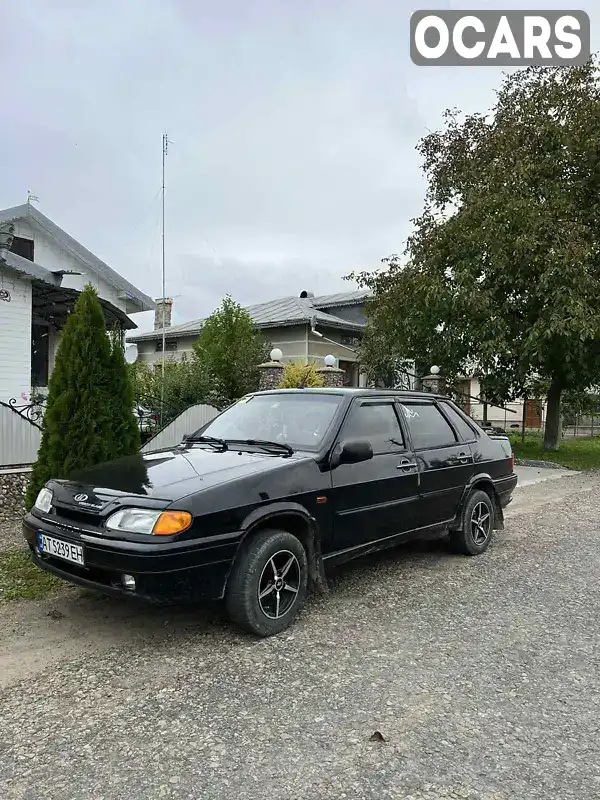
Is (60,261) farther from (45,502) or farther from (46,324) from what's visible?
(45,502)

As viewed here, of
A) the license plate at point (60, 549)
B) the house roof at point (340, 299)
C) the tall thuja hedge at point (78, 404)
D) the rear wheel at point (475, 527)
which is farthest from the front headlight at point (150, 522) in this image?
the house roof at point (340, 299)

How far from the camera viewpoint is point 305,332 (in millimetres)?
24734

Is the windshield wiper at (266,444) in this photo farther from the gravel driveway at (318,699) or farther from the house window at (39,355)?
the house window at (39,355)

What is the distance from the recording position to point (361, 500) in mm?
4738

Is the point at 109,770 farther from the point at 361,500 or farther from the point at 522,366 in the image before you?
the point at 522,366

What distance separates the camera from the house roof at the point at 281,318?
24516mm

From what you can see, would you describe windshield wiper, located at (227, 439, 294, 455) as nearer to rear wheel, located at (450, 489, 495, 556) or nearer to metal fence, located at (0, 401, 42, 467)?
rear wheel, located at (450, 489, 495, 556)

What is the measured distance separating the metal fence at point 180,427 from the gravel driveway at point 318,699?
14.4 feet

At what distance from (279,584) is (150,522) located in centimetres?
96

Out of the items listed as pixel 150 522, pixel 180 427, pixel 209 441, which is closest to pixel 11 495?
pixel 180 427

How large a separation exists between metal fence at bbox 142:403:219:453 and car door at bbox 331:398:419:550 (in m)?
4.09

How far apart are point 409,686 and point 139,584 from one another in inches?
62.9

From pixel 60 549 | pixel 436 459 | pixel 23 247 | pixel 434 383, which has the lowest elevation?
pixel 60 549

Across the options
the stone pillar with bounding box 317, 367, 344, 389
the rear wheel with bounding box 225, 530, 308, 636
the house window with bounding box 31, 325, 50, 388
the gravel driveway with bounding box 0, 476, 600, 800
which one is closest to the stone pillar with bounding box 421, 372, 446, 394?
the stone pillar with bounding box 317, 367, 344, 389
